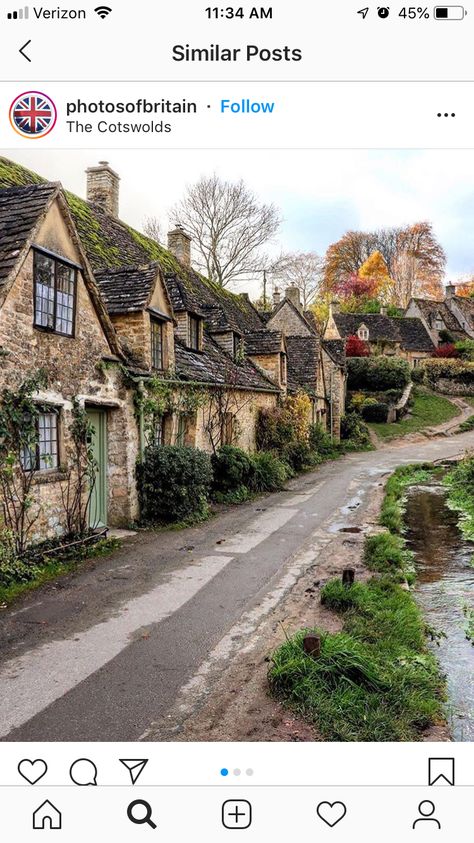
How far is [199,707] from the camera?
440cm

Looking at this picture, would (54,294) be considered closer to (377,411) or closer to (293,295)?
(293,295)

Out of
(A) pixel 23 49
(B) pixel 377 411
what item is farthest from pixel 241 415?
(B) pixel 377 411

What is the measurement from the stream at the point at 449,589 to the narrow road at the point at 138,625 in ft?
6.55

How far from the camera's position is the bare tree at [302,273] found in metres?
43.6

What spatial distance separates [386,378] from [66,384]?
3268 cm

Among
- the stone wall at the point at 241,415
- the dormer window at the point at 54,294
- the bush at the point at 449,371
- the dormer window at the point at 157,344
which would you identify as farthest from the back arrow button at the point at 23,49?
the bush at the point at 449,371

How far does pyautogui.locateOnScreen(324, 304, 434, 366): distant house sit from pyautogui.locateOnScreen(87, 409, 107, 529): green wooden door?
39886 mm

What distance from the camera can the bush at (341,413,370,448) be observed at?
31.2 metres

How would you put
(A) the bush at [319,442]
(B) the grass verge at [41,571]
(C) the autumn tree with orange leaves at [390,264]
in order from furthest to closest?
(C) the autumn tree with orange leaves at [390,264] < (A) the bush at [319,442] < (B) the grass verge at [41,571]

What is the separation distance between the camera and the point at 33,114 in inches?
136

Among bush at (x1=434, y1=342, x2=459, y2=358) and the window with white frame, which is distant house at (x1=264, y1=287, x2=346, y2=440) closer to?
the window with white frame
